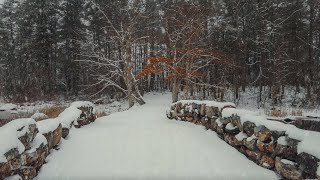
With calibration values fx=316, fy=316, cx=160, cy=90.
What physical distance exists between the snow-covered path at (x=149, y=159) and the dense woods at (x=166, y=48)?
1134 centimetres

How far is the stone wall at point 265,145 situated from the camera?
3854 millimetres

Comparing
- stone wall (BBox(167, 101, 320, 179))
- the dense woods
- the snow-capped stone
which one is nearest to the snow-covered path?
stone wall (BBox(167, 101, 320, 179))

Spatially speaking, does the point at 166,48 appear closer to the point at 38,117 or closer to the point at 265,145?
the point at 38,117

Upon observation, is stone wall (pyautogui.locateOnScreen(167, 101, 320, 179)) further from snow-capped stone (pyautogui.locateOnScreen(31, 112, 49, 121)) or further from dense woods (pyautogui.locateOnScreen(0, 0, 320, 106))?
dense woods (pyautogui.locateOnScreen(0, 0, 320, 106))

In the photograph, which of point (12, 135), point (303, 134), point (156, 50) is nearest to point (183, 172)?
point (303, 134)

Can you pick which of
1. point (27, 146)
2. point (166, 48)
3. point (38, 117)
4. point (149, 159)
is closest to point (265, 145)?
point (149, 159)

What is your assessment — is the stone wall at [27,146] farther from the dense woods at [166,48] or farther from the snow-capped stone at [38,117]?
the dense woods at [166,48]

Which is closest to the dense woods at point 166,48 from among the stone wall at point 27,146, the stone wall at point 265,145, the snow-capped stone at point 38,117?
the snow-capped stone at point 38,117

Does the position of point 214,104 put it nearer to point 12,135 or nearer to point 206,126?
point 206,126

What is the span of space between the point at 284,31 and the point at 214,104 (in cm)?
1890

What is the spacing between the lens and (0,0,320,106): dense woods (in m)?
20.6

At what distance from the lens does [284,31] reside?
24.4 metres

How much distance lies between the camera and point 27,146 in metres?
4.59

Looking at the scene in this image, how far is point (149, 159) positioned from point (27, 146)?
200cm
